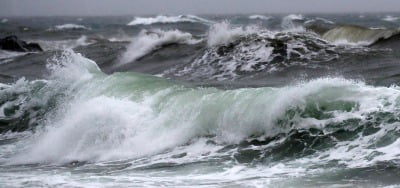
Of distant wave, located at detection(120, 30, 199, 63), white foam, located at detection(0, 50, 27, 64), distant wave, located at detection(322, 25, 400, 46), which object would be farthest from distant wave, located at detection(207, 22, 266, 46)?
white foam, located at detection(0, 50, 27, 64)

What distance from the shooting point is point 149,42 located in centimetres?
2142

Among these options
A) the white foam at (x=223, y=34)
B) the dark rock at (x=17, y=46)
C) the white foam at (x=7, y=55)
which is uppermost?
the white foam at (x=223, y=34)

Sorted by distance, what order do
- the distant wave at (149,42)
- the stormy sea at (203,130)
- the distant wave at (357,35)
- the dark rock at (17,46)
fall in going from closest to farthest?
the stormy sea at (203,130), the distant wave at (357,35), the distant wave at (149,42), the dark rock at (17,46)

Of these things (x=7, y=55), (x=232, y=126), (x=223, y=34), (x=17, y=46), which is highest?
(x=223, y=34)

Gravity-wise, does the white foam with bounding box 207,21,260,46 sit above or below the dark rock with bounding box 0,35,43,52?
above

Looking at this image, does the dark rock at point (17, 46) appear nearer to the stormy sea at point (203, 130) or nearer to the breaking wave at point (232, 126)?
the stormy sea at point (203, 130)

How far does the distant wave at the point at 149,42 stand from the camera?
794 inches

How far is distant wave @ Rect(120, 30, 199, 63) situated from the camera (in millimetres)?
20156

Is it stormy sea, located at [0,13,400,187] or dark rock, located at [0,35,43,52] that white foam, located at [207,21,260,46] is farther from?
dark rock, located at [0,35,43,52]

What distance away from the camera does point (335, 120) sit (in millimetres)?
6965

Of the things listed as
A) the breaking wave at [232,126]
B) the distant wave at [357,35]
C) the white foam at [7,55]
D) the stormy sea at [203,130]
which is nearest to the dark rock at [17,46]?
the white foam at [7,55]

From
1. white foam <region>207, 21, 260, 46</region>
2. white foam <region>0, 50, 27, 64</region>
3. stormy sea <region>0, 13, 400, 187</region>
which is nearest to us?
stormy sea <region>0, 13, 400, 187</region>

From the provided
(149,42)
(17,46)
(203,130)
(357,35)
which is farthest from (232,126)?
(17,46)

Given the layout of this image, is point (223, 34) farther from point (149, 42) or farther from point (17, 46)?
point (17, 46)
